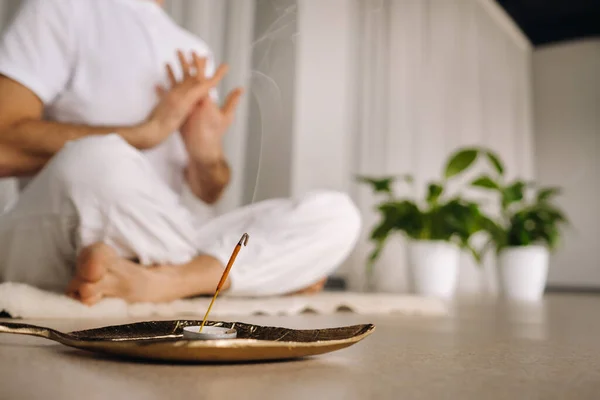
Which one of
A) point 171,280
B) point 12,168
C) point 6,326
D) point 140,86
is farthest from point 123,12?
point 6,326

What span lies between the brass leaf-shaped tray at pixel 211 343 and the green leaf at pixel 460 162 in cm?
194

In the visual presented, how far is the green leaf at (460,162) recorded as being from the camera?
235 centimetres

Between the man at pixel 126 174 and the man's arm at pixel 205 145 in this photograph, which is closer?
the man at pixel 126 174

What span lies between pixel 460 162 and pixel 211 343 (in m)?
2.10

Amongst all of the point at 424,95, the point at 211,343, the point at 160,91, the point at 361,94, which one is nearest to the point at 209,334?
the point at 211,343

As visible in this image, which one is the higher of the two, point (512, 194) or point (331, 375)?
point (512, 194)

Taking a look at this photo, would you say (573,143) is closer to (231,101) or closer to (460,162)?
(460,162)

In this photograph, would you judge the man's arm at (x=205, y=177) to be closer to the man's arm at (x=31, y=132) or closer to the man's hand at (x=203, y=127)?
the man's hand at (x=203, y=127)

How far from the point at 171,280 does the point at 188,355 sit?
0.66m

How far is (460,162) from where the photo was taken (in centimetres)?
237

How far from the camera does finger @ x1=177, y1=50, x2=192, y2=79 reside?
4.43 ft

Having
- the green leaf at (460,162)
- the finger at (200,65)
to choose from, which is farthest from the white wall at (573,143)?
the finger at (200,65)

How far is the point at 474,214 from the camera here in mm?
2346

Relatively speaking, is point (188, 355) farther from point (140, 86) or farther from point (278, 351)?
point (140, 86)
